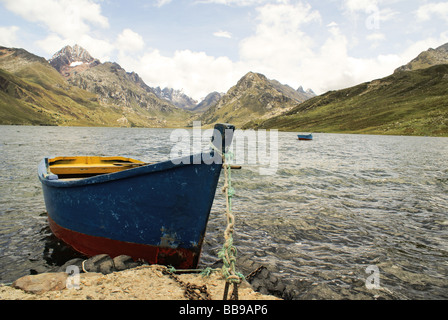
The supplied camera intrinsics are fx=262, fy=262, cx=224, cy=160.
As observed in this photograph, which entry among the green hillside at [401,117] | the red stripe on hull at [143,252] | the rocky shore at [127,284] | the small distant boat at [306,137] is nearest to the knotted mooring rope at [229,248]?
the rocky shore at [127,284]

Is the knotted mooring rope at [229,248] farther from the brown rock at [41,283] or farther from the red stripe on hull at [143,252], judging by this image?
the brown rock at [41,283]

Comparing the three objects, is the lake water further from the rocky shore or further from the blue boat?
the blue boat

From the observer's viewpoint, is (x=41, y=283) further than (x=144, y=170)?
No

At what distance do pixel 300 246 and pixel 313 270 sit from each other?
161 cm

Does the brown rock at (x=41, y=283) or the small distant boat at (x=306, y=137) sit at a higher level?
the small distant boat at (x=306, y=137)

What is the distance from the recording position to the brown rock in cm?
595

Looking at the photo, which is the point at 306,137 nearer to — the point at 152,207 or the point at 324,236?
the point at 324,236

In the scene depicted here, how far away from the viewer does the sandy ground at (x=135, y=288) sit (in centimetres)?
566

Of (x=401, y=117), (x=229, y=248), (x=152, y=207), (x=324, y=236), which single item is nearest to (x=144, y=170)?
(x=152, y=207)

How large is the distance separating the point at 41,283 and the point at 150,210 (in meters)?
2.91

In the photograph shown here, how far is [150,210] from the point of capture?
270 inches

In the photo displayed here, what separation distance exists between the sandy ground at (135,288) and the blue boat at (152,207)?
0.62 metres

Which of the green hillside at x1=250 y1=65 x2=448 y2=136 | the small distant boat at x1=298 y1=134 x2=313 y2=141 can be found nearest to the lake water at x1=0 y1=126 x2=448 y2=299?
the small distant boat at x1=298 y1=134 x2=313 y2=141

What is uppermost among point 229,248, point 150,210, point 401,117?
point 401,117
